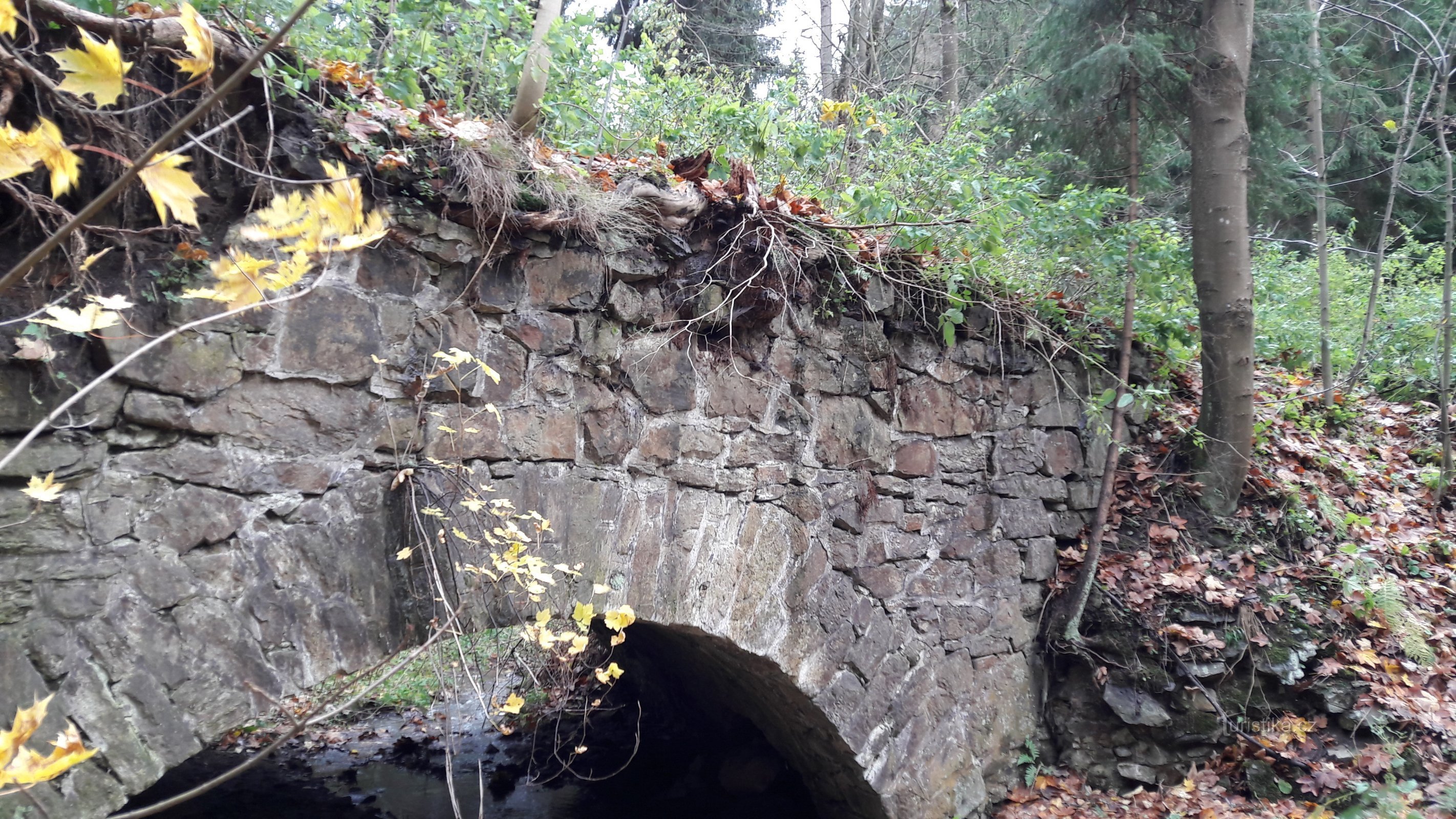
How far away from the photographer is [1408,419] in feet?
17.4

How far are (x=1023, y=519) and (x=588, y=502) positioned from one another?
2.23 meters

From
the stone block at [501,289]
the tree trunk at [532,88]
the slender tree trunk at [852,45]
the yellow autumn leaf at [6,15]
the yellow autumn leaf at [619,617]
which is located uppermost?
the slender tree trunk at [852,45]

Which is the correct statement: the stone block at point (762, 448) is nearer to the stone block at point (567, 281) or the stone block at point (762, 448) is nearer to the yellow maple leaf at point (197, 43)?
the stone block at point (567, 281)

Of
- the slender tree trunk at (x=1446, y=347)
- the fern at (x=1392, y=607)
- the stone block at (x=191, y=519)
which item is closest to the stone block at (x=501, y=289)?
the stone block at (x=191, y=519)

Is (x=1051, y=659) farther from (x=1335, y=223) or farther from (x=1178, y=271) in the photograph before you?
(x=1335, y=223)

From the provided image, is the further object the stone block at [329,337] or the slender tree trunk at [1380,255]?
the slender tree trunk at [1380,255]

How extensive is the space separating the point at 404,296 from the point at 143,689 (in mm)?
1157

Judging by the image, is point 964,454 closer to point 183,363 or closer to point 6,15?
point 183,363

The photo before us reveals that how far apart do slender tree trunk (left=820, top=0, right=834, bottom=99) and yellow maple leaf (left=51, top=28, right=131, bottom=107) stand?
226 inches

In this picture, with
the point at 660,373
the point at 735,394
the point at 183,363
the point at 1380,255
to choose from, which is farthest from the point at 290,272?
the point at 1380,255

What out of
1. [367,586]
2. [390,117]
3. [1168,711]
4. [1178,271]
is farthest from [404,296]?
→ [1178,271]

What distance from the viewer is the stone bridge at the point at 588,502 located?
6.50 ft

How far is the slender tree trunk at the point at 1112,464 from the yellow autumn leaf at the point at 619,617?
2.30 m

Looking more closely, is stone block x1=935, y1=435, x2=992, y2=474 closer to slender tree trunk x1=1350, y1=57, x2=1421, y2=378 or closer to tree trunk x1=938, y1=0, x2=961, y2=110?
slender tree trunk x1=1350, y1=57, x2=1421, y2=378
